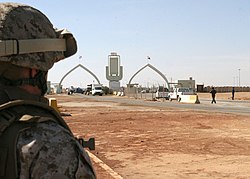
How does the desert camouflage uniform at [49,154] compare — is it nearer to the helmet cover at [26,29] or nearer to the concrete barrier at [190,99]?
the helmet cover at [26,29]

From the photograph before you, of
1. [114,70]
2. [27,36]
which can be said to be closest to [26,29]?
[27,36]

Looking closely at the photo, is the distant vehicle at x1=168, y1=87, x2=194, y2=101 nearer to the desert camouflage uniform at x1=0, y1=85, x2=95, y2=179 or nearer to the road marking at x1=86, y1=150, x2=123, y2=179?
the road marking at x1=86, y1=150, x2=123, y2=179

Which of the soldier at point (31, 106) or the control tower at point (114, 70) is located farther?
the control tower at point (114, 70)

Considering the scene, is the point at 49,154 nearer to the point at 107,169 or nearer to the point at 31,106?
the point at 31,106

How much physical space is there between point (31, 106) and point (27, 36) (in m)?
0.31

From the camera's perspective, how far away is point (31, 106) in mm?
1831

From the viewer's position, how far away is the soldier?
5.50 feet

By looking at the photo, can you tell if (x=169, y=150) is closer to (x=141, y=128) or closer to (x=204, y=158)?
(x=204, y=158)

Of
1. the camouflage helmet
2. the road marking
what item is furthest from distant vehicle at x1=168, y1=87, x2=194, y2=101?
the camouflage helmet

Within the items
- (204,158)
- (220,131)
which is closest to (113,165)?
(204,158)

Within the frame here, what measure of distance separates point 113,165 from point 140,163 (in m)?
0.63

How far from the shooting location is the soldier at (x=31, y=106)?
5.50 ft

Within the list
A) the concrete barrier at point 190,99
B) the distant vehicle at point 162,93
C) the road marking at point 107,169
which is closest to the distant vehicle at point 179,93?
the concrete barrier at point 190,99

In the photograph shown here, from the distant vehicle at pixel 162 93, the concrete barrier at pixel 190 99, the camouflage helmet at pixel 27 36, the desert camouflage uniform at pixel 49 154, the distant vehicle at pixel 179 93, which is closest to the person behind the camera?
the desert camouflage uniform at pixel 49 154
